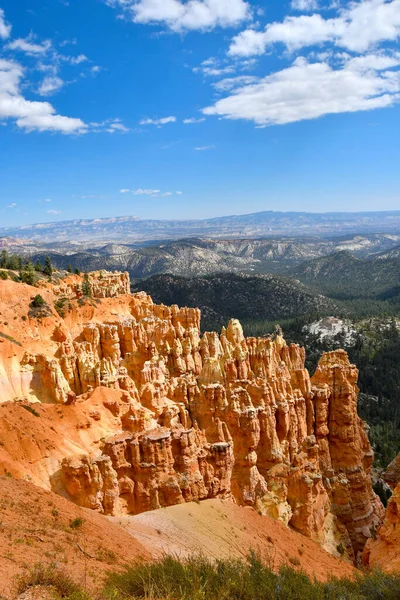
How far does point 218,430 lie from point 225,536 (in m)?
7.53

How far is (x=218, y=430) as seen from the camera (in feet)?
94.3

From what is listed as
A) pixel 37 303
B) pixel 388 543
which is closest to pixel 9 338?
pixel 37 303

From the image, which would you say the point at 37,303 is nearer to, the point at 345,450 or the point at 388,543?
the point at 345,450

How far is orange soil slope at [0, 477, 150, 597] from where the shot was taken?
13.0m

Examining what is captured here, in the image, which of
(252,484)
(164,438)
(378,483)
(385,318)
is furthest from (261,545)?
(385,318)

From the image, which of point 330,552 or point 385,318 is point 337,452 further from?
point 385,318

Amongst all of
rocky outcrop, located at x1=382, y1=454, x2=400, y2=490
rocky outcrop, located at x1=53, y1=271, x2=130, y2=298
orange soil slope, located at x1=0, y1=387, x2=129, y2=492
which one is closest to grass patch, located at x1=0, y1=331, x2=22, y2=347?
orange soil slope, located at x1=0, y1=387, x2=129, y2=492

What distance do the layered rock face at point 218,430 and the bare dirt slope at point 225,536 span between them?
1.06 metres

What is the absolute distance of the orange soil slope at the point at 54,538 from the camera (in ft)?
42.6

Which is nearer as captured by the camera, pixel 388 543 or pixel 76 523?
pixel 76 523

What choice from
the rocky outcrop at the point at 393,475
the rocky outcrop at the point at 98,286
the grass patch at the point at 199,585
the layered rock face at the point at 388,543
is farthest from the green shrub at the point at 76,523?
the rocky outcrop at the point at 98,286

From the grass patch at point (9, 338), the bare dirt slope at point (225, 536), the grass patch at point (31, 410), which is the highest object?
the grass patch at point (9, 338)

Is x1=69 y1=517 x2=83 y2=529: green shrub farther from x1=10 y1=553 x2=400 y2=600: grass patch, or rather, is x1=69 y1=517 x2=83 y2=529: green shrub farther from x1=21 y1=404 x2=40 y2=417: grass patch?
x1=21 y1=404 x2=40 y2=417: grass patch

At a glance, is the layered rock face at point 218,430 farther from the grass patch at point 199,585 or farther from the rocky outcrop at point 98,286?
the rocky outcrop at point 98,286
